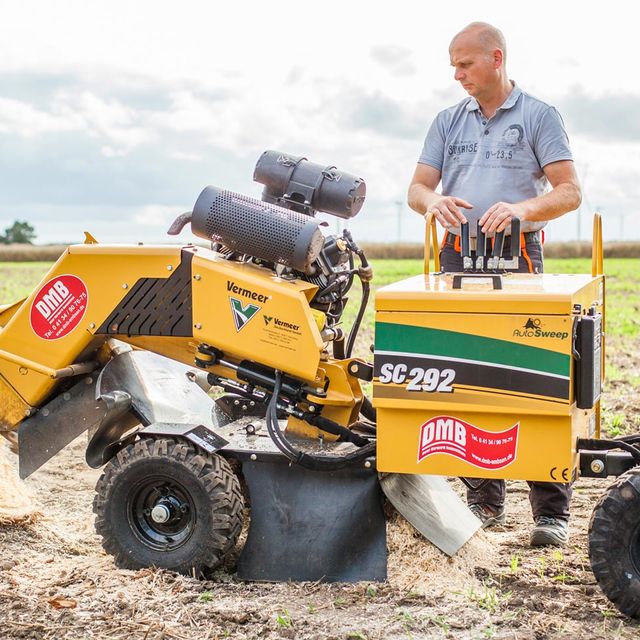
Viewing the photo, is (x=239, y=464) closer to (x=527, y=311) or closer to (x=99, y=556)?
(x=99, y=556)

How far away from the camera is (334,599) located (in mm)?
4070

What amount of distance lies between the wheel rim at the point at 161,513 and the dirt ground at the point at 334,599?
17 cm

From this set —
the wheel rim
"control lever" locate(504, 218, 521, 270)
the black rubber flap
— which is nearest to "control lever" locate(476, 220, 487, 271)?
"control lever" locate(504, 218, 521, 270)

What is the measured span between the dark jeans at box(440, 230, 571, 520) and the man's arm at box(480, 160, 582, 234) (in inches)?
12.9

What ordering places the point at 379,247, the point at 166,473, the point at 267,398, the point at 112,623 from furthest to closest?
the point at 379,247 → the point at 267,398 → the point at 166,473 → the point at 112,623

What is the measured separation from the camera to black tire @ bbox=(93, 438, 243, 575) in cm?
423

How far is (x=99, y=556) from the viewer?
15.2 ft

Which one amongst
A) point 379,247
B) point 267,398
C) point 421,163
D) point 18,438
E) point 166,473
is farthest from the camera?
point 379,247

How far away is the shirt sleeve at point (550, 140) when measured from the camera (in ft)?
16.0

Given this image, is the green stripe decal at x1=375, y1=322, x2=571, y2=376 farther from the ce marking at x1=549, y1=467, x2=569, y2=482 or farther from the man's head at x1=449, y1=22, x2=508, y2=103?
the man's head at x1=449, y1=22, x2=508, y2=103

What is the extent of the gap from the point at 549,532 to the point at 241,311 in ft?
6.01

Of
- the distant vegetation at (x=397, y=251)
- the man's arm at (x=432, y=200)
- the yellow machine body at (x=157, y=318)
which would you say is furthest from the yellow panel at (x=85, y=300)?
the distant vegetation at (x=397, y=251)

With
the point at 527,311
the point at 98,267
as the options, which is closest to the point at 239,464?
the point at 98,267

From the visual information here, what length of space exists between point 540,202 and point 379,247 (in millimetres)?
49119
